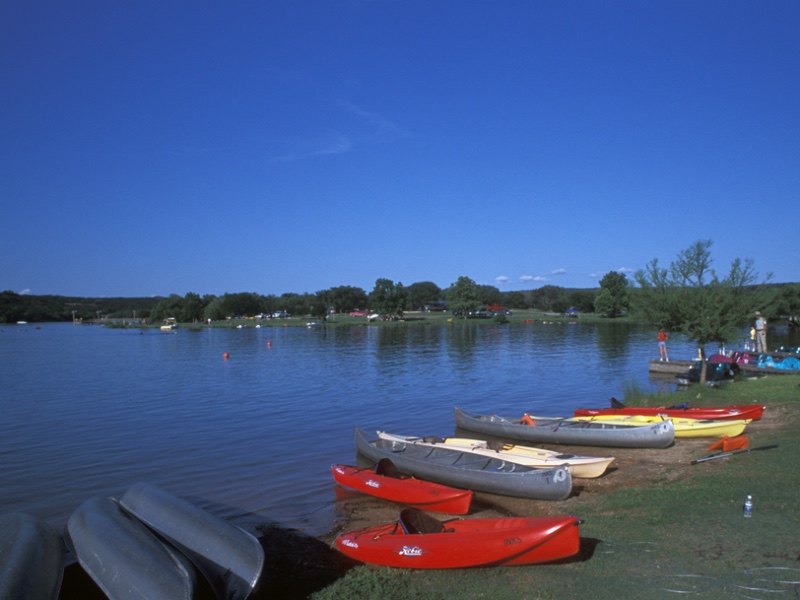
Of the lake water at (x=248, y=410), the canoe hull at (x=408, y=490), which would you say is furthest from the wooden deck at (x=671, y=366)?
the canoe hull at (x=408, y=490)

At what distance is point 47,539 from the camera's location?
8898 mm

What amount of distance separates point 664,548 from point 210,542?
6512mm

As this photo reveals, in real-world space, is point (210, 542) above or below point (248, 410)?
above

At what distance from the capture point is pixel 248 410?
89.6 feet

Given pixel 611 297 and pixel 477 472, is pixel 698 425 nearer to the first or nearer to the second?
pixel 477 472

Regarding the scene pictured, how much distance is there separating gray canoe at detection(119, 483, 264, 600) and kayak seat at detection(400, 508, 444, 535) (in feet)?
7.25

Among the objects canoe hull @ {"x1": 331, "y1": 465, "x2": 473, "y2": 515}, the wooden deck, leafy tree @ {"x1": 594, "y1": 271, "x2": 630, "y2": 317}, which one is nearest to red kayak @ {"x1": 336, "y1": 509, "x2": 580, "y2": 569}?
canoe hull @ {"x1": 331, "y1": 465, "x2": 473, "y2": 515}

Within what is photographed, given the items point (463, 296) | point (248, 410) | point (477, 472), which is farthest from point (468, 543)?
point (463, 296)

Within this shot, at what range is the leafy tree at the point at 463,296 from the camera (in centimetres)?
13361

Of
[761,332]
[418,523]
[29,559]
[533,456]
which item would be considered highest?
[761,332]

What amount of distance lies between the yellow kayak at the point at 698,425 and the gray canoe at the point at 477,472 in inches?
254

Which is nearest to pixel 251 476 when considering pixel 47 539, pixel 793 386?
pixel 47 539

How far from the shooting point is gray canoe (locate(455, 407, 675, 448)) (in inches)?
643

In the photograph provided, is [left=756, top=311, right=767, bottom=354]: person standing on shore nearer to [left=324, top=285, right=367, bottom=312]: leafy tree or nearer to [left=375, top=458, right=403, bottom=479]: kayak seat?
[left=375, top=458, right=403, bottom=479]: kayak seat
